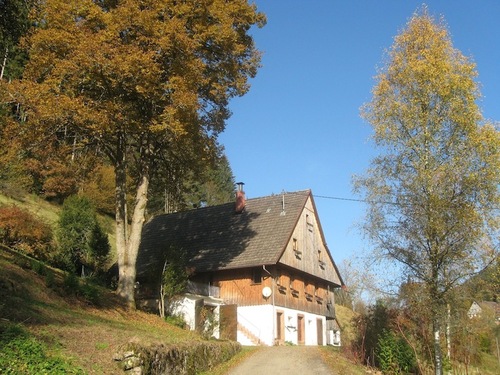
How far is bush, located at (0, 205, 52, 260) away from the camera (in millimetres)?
24125

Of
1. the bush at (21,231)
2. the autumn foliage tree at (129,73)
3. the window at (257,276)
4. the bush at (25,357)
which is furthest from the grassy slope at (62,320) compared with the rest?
the window at (257,276)

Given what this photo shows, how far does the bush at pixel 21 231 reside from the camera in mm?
24125

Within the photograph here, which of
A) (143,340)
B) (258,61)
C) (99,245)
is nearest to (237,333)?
(99,245)

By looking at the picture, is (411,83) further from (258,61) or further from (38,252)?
(38,252)

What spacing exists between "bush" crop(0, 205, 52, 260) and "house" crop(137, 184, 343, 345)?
584cm

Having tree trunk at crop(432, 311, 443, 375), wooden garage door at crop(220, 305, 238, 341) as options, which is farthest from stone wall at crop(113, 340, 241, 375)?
wooden garage door at crop(220, 305, 238, 341)

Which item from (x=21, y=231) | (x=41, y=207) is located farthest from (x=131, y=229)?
(x=41, y=207)

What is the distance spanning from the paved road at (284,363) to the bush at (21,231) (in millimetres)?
12735

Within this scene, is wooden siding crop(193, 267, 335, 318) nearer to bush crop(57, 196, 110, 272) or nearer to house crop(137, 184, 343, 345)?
house crop(137, 184, 343, 345)

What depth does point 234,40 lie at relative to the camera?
67.0 feet

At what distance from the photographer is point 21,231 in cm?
2494

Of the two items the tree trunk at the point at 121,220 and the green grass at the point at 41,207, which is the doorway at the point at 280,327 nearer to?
the tree trunk at the point at 121,220

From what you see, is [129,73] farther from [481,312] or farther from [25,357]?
[481,312]

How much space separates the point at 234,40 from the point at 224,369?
12.5 metres
